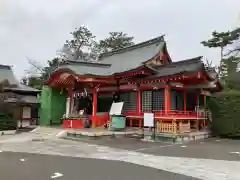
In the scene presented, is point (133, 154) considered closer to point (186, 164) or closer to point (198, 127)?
point (186, 164)

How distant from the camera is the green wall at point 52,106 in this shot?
23391 millimetres

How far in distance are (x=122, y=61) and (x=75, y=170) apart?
16861 millimetres

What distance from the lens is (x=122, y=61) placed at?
2325cm

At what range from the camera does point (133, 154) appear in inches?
389

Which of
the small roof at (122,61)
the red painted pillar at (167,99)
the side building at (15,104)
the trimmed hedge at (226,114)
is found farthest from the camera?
the side building at (15,104)

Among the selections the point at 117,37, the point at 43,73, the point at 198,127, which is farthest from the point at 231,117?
the point at 43,73

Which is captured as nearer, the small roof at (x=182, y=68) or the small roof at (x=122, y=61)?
the small roof at (x=182, y=68)

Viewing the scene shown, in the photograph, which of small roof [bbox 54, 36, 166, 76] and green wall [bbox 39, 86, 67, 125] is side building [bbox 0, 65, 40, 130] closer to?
green wall [bbox 39, 86, 67, 125]

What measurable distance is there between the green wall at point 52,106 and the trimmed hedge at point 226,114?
521 inches

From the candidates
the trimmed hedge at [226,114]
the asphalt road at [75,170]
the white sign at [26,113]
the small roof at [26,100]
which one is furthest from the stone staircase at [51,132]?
the trimmed hedge at [226,114]

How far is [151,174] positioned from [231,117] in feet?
32.9

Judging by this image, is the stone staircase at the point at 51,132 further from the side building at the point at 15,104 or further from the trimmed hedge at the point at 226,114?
the trimmed hedge at the point at 226,114

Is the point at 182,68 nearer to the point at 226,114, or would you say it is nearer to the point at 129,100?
the point at 226,114

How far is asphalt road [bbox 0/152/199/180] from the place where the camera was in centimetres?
640
